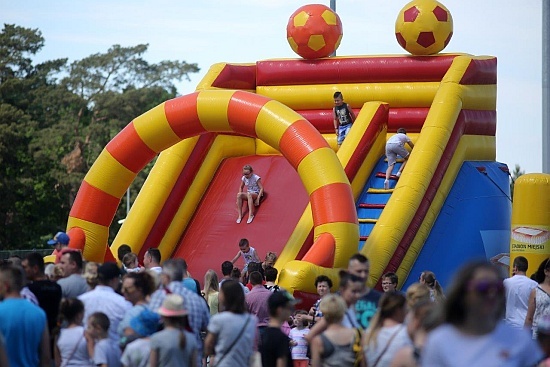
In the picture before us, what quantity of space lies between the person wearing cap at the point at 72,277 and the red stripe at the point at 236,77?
24.6 feet

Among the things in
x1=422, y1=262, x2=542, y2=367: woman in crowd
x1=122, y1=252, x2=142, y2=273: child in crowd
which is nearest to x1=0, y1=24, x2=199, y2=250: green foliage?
x1=122, y1=252, x2=142, y2=273: child in crowd

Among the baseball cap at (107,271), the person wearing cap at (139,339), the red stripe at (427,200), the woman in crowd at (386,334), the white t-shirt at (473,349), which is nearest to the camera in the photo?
the white t-shirt at (473,349)

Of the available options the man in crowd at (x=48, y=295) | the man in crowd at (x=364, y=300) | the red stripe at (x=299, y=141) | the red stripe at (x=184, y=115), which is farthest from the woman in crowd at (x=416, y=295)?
the red stripe at (x=184, y=115)

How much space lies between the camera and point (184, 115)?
13219 mm

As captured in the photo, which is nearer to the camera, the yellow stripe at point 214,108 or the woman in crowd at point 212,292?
the woman in crowd at point 212,292

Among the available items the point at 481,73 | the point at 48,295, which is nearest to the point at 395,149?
the point at 481,73

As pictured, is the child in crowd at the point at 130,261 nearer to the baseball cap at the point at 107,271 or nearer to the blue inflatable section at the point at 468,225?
the baseball cap at the point at 107,271

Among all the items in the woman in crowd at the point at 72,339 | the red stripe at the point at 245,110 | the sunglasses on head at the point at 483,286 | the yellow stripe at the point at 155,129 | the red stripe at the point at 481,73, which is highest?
the red stripe at the point at 481,73

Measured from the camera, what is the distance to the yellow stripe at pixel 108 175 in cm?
1330

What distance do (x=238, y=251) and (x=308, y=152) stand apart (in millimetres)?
2027

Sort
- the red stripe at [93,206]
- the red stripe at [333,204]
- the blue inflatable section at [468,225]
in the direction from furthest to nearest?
the blue inflatable section at [468,225], the red stripe at [93,206], the red stripe at [333,204]

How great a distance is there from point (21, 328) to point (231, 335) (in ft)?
3.88

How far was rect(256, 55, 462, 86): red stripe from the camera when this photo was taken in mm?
15141

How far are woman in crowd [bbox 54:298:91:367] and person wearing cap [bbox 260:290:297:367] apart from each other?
3.63ft
